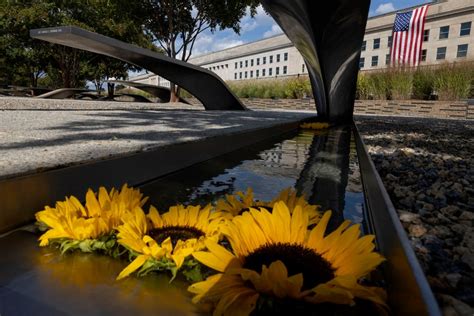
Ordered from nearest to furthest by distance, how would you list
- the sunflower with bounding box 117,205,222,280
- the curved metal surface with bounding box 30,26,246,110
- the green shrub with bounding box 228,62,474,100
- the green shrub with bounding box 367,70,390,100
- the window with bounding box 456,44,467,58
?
the sunflower with bounding box 117,205,222,280
the curved metal surface with bounding box 30,26,246,110
the green shrub with bounding box 228,62,474,100
the green shrub with bounding box 367,70,390,100
the window with bounding box 456,44,467,58

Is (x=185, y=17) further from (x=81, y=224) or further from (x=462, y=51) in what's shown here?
(x=462, y=51)

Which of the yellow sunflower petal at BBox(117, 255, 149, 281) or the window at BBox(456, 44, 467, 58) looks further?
the window at BBox(456, 44, 467, 58)

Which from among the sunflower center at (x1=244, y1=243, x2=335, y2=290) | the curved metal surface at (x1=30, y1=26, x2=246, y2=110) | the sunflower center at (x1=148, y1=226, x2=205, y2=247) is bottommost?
the sunflower center at (x1=148, y1=226, x2=205, y2=247)

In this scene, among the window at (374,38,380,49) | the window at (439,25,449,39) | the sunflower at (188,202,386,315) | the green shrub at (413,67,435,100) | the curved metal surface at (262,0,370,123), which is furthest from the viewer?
the window at (374,38,380,49)

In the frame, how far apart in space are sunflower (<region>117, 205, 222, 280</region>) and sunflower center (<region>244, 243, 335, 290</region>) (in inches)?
5.8

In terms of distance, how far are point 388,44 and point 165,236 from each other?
54016 mm

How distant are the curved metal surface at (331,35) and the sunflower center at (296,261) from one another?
3.21m

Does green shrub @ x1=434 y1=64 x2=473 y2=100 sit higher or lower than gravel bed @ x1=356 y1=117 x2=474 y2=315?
higher

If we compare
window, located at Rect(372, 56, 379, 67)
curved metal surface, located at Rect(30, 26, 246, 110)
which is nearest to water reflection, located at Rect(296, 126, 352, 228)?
curved metal surface, located at Rect(30, 26, 246, 110)

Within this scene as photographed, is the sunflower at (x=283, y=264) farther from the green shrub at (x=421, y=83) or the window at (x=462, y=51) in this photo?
the window at (x=462, y=51)

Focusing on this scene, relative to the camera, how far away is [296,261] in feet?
2.31

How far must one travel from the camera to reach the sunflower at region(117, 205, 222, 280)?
2.57 feet

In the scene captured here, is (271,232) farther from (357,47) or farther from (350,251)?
(357,47)

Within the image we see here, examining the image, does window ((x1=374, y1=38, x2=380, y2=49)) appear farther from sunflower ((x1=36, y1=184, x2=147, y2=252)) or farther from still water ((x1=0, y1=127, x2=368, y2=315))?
sunflower ((x1=36, y1=184, x2=147, y2=252))
